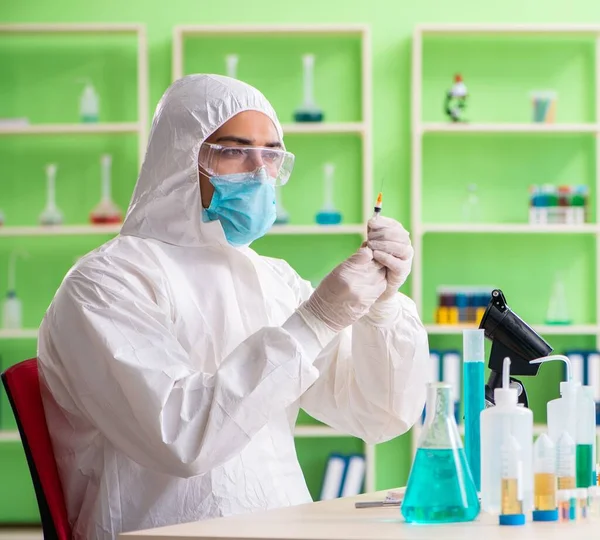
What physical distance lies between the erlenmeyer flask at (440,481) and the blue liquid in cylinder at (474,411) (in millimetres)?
186

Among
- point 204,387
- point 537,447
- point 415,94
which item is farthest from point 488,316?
point 415,94

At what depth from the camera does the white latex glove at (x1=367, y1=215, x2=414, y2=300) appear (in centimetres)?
168

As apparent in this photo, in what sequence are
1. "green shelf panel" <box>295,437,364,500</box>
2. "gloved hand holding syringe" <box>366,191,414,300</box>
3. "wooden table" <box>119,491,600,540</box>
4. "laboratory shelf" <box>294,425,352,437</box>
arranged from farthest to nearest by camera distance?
"green shelf panel" <box>295,437,364,500</box>, "laboratory shelf" <box>294,425,352,437</box>, "gloved hand holding syringe" <box>366,191,414,300</box>, "wooden table" <box>119,491,600,540</box>

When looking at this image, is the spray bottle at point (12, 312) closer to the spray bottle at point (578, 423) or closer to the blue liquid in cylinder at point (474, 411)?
the blue liquid in cylinder at point (474, 411)

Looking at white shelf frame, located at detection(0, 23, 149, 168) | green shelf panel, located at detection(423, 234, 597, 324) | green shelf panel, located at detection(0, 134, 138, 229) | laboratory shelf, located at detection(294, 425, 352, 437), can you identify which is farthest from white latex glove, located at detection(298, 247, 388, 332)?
green shelf panel, located at detection(0, 134, 138, 229)

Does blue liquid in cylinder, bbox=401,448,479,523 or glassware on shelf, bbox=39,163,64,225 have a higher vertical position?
glassware on shelf, bbox=39,163,64,225

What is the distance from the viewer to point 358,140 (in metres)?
4.22

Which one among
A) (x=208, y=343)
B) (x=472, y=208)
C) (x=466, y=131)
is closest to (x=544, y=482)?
(x=208, y=343)

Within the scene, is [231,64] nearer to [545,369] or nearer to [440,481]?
[545,369]

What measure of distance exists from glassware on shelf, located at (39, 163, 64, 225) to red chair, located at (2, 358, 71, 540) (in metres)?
2.43

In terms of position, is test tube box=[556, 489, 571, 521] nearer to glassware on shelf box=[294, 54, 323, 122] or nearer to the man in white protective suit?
the man in white protective suit

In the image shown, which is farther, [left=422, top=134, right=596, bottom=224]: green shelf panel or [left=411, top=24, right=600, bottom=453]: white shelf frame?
[left=422, top=134, right=596, bottom=224]: green shelf panel

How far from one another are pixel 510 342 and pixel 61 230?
8.88 feet

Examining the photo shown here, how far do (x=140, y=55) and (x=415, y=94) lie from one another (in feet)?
3.65
